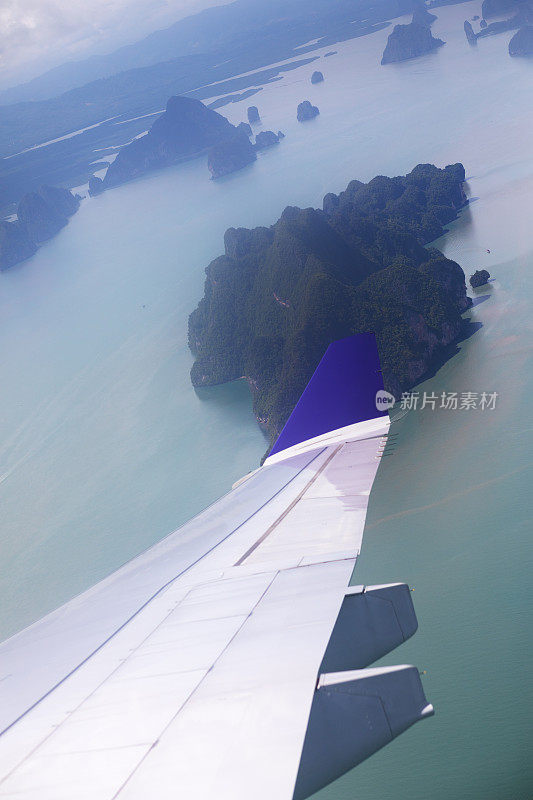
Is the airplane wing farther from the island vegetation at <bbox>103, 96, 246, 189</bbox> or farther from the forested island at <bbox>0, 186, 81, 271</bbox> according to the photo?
the island vegetation at <bbox>103, 96, 246, 189</bbox>

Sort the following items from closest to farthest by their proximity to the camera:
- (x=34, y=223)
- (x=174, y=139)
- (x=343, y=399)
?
(x=343, y=399) → (x=34, y=223) → (x=174, y=139)

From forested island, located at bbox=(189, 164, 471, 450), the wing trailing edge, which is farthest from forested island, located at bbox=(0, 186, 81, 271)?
the wing trailing edge

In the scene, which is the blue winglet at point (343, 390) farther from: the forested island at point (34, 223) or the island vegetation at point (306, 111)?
the island vegetation at point (306, 111)

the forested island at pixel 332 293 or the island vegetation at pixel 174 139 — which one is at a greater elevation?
the island vegetation at pixel 174 139

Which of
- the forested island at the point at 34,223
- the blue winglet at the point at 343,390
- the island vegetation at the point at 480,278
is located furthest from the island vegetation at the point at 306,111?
the blue winglet at the point at 343,390

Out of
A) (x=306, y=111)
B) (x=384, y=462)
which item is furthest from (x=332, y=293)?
(x=306, y=111)

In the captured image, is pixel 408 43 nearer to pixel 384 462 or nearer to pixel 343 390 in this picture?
pixel 384 462
